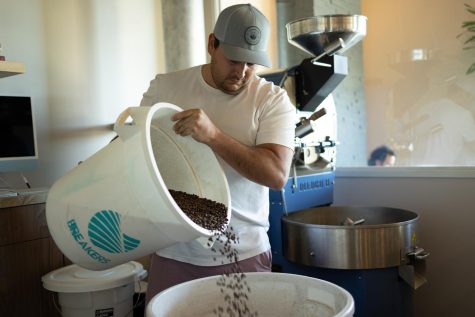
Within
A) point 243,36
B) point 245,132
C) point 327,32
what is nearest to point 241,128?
point 245,132

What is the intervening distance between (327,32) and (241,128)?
89cm

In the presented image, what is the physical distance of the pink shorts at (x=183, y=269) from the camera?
1.35 metres

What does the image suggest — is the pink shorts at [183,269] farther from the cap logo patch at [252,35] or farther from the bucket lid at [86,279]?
the cap logo patch at [252,35]

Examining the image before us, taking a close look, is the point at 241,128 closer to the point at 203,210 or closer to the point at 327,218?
the point at 203,210

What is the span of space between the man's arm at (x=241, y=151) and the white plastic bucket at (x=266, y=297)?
0.26 m

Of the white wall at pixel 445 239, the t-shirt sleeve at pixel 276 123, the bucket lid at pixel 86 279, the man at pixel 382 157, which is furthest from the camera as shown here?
the man at pixel 382 157

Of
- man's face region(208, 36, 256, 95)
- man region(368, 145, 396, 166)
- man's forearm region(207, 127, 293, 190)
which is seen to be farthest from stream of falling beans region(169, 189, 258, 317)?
man region(368, 145, 396, 166)

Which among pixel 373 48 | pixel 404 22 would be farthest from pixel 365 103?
pixel 404 22

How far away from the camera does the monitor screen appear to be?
213cm

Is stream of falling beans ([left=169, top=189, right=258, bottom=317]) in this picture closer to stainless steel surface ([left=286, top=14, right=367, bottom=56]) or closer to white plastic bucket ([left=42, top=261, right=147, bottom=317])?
white plastic bucket ([left=42, top=261, right=147, bottom=317])

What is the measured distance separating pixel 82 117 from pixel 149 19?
0.79 m

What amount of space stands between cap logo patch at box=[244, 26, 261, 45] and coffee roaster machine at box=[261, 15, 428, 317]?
0.76m

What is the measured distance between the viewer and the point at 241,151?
1250mm

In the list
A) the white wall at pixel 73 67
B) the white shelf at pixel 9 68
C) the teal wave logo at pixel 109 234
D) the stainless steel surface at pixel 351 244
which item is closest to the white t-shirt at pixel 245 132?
the teal wave logo at pixel 109 234
